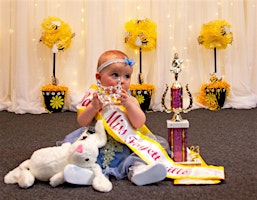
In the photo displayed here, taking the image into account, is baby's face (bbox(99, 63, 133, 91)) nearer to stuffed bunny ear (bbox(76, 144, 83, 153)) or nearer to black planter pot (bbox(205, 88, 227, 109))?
stuffed bunny ear (bbox(76, 144, 83, 153))

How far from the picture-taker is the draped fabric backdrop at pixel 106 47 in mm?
3258

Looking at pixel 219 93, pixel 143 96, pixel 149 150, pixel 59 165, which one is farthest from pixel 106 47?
pixel 59 165

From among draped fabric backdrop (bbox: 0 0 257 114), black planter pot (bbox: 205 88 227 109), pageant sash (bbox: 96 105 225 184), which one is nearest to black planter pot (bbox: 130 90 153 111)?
draped fabric backdrop (bbox: 0 0 257 114)

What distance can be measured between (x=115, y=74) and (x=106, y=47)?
6.36 ft

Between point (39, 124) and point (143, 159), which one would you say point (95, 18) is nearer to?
point (39, 124)

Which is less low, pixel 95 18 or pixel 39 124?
pixel 95 18

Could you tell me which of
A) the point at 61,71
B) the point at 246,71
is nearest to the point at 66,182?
the point at 61,71

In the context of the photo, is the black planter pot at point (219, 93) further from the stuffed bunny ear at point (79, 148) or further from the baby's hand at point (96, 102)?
the stuffed bunny ear at point (79, 148)

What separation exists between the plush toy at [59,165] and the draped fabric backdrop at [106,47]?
6.31ft

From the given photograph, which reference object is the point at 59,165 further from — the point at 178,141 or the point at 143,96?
the point at 143,96

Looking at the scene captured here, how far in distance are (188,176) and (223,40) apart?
2155mm

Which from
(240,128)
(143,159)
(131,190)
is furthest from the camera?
(240,128)

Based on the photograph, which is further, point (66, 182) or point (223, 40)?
point (223, 40)

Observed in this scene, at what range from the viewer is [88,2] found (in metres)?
3.28
